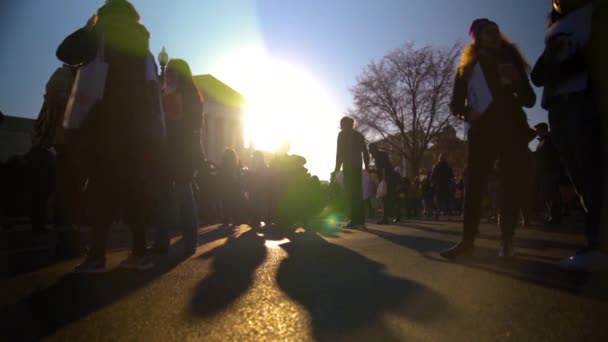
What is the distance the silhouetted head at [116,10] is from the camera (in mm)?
3762

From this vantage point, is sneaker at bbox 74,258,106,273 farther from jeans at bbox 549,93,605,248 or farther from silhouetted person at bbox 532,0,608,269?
jeans at bbox 549,93,605,248

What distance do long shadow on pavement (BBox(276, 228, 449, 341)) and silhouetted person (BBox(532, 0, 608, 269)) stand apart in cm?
142

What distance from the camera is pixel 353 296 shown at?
2.71 meters

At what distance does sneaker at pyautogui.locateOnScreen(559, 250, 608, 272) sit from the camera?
3.22 m

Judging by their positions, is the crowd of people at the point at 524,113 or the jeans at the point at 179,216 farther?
the jeans at the point at 179,216

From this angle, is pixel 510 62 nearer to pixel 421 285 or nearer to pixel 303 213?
pixel 421 285

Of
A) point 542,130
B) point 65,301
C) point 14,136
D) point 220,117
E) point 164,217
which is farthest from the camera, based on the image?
point 220,117

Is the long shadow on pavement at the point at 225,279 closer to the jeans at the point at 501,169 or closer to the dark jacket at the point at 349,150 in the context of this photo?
the jeans at the point at 501,169

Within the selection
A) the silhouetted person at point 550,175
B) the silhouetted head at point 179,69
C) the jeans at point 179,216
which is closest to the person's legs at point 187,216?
the jeans at point 179,216

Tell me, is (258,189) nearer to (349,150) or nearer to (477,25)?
(349,150)

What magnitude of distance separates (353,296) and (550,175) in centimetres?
808

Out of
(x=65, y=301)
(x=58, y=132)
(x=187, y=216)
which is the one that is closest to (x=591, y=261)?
(x=65, y=301)

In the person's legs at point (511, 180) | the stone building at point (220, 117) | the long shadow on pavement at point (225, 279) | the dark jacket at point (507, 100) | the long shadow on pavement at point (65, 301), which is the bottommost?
the long shadow on pavement at point (65, 301)

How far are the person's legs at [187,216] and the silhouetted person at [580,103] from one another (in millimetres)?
3633
